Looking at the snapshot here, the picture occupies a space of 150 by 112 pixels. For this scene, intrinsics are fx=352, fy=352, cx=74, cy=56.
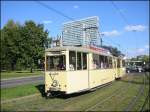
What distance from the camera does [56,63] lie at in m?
19.6

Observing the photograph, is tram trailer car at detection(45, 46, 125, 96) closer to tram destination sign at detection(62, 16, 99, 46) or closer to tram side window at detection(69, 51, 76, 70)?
tram side window at detection(69, 51, 76, 70)

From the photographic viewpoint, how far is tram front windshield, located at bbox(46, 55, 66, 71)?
63.6 ft

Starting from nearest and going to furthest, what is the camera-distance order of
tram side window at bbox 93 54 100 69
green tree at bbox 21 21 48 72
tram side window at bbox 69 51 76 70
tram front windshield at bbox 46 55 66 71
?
1. tram front windshield at bbox 46 55 66 71
2. tram side window at bbox 69 51 76 70
3. tram side window at bbox 93 54 100 69
4. green tree at bbox 21 21 48 72

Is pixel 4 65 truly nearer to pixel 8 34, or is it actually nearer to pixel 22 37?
pixel 8 34

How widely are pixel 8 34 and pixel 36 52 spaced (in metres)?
15.7

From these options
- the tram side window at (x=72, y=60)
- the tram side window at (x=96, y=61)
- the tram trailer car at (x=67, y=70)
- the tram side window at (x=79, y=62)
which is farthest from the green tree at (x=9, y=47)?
the tram side window at (x=72, y=60)

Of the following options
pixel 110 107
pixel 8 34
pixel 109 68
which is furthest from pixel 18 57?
pixel 110 107

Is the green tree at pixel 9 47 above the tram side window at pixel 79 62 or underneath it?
above

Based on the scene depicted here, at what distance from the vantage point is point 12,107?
15594 mm

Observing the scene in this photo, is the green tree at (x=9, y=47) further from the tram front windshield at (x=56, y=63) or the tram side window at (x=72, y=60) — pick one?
the tram side window at (x=72, y=60)

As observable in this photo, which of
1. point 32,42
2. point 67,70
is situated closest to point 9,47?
point 32,42

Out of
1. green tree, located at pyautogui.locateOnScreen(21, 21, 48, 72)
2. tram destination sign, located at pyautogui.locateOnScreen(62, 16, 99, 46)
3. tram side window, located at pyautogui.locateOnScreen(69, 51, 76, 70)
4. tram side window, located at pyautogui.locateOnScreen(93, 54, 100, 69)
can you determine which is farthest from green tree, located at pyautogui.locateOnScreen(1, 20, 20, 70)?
→ tram side window, located at pyautogui.locateOnScreen(69, 51, 76, 70)

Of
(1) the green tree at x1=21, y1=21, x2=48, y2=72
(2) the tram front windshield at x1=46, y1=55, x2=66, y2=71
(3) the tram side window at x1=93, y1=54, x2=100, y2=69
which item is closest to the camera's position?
(2) the tram front windshield at x1=46, y1=55, x2=66, y2=71

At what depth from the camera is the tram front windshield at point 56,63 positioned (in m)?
19.4
